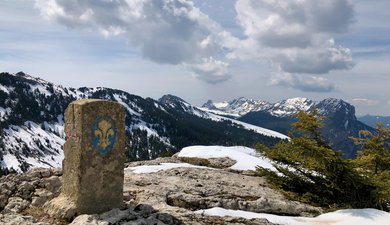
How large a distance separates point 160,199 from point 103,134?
447 centimetres

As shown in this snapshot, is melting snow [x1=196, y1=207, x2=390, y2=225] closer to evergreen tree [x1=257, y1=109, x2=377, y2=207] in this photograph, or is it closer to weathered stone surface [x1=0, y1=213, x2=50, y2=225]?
evergreen tree [x1=257, y1=109, x2=377, y2=207]

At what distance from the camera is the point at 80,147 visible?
13766 mm

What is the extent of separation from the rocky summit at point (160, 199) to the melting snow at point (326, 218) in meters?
0.57

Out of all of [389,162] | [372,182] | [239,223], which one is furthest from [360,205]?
[389,162]

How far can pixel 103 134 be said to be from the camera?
1427 centimetres

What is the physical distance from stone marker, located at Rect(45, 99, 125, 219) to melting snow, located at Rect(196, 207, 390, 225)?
12.6 feet

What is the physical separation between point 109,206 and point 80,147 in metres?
2.65

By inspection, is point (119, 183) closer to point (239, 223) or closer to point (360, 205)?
point (239, 223)

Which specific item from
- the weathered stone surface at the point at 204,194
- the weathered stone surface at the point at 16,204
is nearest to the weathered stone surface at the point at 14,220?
the weathered stone surface at the point at 16,204

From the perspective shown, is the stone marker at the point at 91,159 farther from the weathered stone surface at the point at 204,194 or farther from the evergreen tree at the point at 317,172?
the evergreen tree at the point at 317,172

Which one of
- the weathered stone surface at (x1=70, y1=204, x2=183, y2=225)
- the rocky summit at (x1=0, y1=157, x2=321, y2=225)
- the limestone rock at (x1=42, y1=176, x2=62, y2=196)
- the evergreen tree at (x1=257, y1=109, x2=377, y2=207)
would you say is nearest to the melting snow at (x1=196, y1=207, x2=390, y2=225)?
the rocky summit at (x1=0, y1=157, x2=321, y2=225)

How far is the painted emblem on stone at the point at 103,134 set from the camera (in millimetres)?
14039

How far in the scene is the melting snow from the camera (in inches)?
614

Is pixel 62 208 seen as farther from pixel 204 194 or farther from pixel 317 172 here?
pixel 317 172
